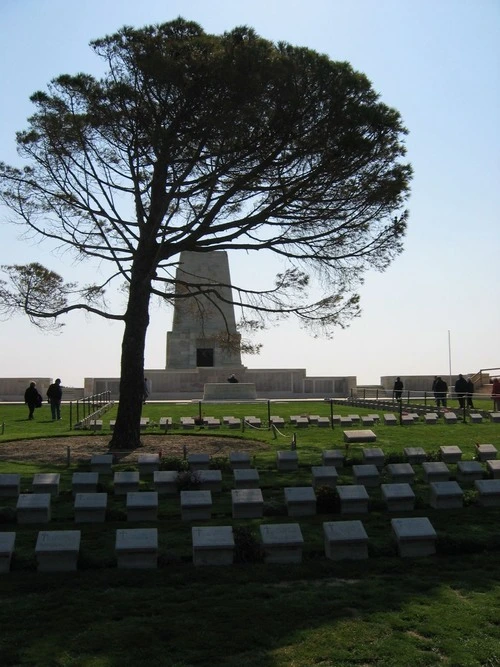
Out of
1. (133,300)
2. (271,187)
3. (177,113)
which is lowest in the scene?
(133,300)

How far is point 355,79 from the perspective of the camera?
452 inches

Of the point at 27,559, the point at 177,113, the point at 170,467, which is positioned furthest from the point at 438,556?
the point at 177,113

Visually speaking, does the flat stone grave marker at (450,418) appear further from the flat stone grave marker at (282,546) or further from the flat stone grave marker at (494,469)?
the flat stone grave marker at (282,546)

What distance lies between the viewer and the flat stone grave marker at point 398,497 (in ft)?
22.7

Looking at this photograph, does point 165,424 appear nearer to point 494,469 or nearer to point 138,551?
point 494,469

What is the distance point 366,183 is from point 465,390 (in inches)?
336

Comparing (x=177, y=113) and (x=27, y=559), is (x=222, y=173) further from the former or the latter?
(x=27, y=559)

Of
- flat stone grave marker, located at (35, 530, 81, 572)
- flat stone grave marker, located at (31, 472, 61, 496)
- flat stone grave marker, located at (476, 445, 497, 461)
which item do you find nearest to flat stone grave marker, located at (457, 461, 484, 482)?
flat stone grave marker, located at (476, 445, 497, 461)

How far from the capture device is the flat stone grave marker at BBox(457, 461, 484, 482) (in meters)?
7.95

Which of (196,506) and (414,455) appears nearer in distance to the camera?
(196,506)

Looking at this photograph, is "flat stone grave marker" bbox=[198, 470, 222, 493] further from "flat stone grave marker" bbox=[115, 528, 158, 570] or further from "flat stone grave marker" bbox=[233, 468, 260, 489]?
"flat stone grave marker" bbox=[115, 528, 158, 570]

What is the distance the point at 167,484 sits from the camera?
7.79m

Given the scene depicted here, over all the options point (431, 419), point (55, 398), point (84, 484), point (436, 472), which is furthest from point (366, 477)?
point (55, 398)

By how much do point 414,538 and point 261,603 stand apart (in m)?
1.48
